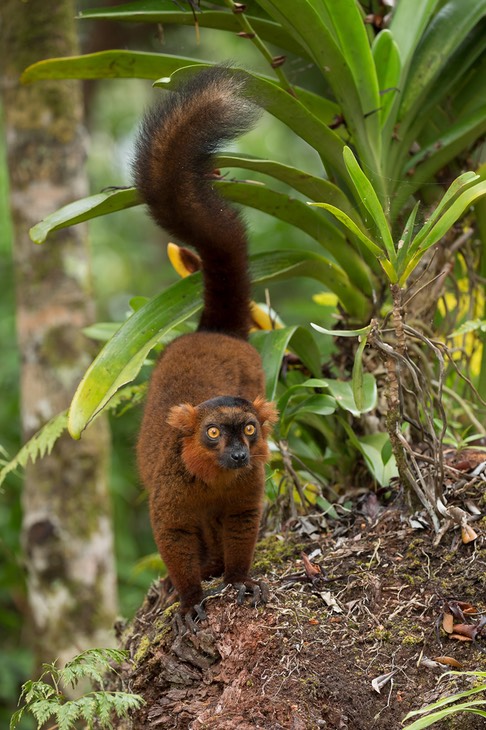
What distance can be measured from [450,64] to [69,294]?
2.55 m

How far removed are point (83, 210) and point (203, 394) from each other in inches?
35.3

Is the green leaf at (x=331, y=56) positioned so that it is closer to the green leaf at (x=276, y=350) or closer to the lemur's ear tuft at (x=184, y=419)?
the green leaf at (x=276, y=350)

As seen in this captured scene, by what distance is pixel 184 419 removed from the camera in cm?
334

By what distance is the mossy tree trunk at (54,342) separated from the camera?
520cm

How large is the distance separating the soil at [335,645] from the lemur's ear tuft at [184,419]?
0.62 meters

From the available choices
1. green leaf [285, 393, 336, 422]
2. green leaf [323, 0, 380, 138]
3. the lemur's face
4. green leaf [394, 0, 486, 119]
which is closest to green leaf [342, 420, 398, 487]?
green leaf [285, 393, 336, 422]

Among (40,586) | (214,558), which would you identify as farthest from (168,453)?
(40,586)

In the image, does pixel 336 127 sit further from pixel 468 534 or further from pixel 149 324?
pixel 468 534

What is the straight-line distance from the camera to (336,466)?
162 inches

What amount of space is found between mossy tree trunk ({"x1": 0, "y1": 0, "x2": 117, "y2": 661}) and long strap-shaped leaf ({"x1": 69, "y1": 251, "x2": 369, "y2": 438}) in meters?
1.52

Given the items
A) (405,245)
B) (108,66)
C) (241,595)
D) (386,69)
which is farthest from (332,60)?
(241,595)

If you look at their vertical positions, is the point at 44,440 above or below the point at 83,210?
below

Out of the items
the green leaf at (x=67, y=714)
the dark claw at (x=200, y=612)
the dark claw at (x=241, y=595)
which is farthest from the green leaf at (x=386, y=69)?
the green leaf at (x=67, y=714)

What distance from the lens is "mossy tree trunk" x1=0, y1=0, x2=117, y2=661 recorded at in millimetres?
5203
